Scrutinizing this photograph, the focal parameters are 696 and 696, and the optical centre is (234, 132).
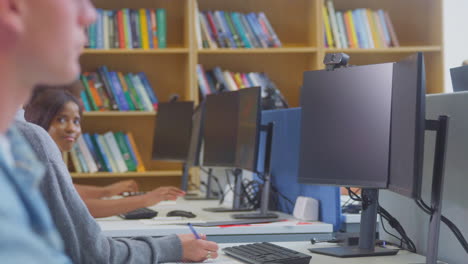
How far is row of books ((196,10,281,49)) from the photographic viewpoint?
4328 mm

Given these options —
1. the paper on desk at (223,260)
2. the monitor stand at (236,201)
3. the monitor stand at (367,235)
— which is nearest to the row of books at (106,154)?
the monitor stand at (236,201)

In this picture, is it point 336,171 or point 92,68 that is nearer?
point 336,171

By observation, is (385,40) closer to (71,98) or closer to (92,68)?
(92,68)

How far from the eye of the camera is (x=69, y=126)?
9.91 feet

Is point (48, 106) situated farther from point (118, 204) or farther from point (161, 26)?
point (161, 26)

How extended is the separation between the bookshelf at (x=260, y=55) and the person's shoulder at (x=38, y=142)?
277 centimetres

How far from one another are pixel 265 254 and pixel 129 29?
286 cm

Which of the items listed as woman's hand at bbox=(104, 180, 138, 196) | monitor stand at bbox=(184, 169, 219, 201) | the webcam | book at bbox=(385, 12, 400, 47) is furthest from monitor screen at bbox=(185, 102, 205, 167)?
the webcam

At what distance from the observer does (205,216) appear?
2.88 m

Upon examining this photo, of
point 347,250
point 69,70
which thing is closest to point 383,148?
point 347,250

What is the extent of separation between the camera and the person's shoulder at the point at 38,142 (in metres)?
1.53

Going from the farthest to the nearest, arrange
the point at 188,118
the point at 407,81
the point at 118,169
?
the point at 118,169
the point at 188,118
the point at 407,81

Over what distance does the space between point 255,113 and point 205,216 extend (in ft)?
1.67

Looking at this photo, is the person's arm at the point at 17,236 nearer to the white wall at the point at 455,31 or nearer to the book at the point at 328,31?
the book at the point at 328,31
